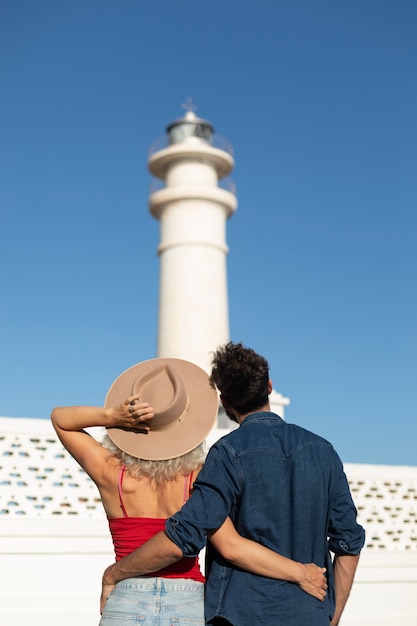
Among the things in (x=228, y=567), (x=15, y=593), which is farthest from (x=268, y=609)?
(x=15, y=593)

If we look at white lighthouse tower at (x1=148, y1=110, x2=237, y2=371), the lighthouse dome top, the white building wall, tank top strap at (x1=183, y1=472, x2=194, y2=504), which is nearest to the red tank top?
tank top strap at (x1=183, y1=472, x2=194, y2=504)

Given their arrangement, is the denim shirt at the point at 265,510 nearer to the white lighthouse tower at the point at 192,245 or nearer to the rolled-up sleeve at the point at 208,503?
the rolled-up sleeve at the point at 208,503

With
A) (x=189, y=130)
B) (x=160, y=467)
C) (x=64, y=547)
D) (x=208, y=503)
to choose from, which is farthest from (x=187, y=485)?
(x=189, y=130)

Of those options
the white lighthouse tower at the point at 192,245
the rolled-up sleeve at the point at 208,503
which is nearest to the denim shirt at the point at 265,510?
the rolled-up sleeve at the point at 208,503

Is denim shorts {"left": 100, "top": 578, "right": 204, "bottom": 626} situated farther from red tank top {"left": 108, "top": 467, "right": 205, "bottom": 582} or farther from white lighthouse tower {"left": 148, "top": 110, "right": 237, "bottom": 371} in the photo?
white lighthouse tower {"left": 148, "top": 110, "right": 237, "bottom": 371}

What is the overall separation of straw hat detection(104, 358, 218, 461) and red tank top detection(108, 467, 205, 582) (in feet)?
0.35

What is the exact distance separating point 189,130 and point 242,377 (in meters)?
15.6

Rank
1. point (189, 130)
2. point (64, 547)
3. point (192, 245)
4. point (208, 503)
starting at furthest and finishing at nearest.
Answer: point (189, 130) < point (192, 245) < point (64, 547) < point (208, 503)

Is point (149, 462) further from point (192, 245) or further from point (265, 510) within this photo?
point (192, 245)

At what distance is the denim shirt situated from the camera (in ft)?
6.47

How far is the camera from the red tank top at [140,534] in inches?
86.0

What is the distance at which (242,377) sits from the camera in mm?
2141

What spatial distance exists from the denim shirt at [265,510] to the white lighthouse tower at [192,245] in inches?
483

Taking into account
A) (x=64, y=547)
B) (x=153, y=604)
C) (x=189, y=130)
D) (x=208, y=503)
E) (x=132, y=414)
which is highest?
(x=189, y=130)
